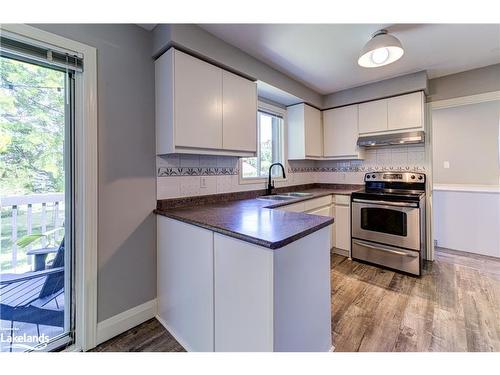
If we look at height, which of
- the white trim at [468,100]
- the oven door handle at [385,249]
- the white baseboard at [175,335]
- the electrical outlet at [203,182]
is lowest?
the white baseboard at [175,335]

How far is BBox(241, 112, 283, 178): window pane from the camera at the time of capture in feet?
9.08

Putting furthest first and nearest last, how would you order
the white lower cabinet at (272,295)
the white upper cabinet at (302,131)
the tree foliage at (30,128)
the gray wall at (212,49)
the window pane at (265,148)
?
the white upper cabinet at (302,131) → the window pane at (265,148) → the gray wall at (212,49) → the tree foliage at (30,128) → the white lower cabinet at (272,295)

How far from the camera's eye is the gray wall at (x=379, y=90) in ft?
8.38

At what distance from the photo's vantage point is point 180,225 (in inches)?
59.9

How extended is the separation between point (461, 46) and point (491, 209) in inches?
83.1

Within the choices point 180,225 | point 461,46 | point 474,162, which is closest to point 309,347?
point 180,225

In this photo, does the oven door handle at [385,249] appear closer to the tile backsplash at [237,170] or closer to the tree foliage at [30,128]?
the tile backsplash at [237,170]

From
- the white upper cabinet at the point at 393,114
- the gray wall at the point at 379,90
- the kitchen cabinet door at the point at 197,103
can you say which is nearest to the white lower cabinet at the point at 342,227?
the white upper cabinet at the point at 393,114

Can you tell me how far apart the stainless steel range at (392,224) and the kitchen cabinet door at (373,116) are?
64 cm

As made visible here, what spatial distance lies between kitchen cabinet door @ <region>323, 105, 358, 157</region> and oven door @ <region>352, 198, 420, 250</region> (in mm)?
834

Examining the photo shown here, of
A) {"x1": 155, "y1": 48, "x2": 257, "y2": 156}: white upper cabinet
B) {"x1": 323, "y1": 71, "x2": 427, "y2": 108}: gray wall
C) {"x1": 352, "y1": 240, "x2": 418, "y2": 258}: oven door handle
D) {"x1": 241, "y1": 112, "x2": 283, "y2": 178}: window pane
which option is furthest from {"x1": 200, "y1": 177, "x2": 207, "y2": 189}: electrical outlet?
{"x1": 323, "y1": 71, "x2": 427, "y2": 108}: gray wall

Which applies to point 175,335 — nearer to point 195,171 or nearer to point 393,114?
point 195,171

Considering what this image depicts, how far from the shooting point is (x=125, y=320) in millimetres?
1631
